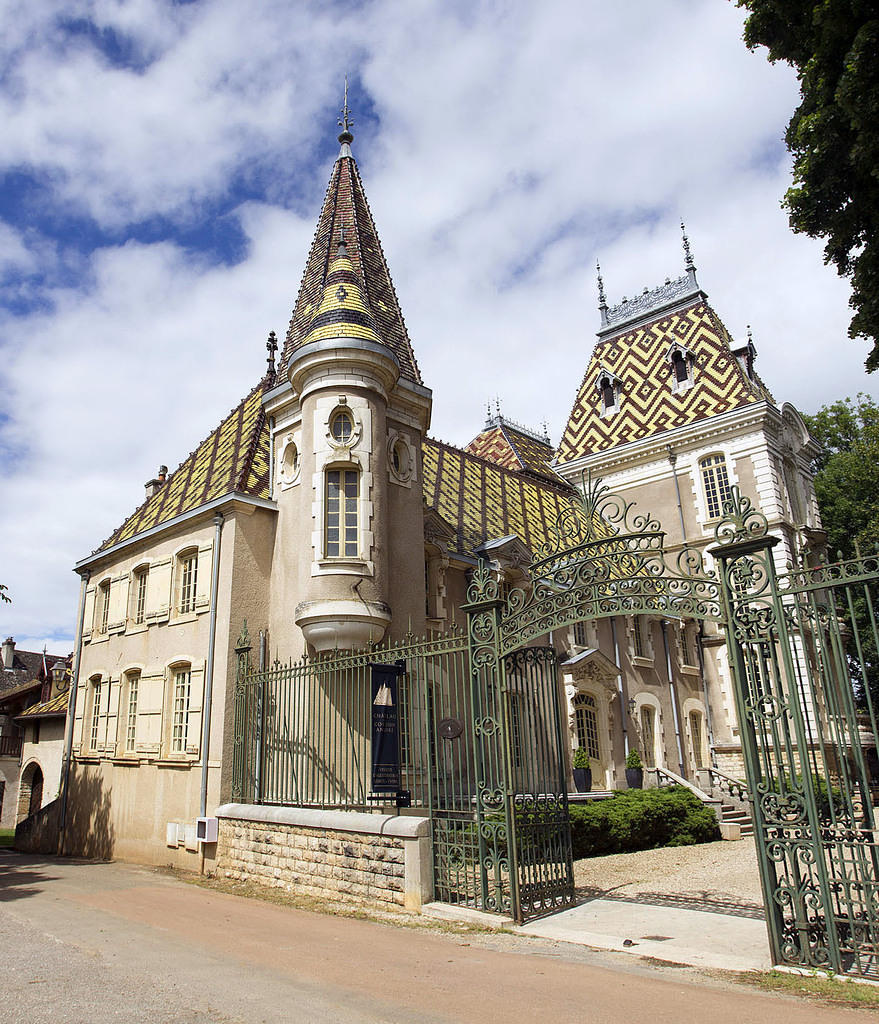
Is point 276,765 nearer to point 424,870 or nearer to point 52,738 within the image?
point 424,870

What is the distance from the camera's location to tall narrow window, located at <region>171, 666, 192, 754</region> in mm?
14469

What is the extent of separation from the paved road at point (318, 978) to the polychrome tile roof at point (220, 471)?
26.8 feet

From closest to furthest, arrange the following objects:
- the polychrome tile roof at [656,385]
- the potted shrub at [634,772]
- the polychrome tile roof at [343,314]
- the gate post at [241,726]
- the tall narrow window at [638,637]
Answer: the gate post at [241,726], the polychrome tile roof at [343,314], the potted shrub at [634,772], the tall narrow window at [638,637], the polychrome tile roof at [656,385]

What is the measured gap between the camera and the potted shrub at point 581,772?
61.9 ft

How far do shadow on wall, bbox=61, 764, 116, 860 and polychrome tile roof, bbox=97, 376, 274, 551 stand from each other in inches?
197

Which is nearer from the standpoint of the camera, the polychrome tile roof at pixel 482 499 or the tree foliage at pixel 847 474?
the polychrome tile roof at pixel 482 499

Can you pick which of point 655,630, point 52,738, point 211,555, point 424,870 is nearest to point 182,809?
point 211,555

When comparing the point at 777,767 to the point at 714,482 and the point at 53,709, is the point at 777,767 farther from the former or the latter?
the point at 714,482

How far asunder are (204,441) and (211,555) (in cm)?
548

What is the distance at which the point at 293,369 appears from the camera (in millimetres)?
14547

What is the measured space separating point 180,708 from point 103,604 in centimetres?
475

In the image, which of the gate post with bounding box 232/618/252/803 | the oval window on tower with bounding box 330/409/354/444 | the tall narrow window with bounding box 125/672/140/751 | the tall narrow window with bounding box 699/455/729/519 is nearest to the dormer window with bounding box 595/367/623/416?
→ the tall narrow window with bounding box 699/455/729/519

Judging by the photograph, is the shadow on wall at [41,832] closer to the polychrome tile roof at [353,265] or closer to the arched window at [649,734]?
the polychrome tile roof at [353,265]

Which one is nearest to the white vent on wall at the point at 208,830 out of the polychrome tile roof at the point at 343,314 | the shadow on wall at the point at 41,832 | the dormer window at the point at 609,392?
the shadow on wall at the point at 41,832
